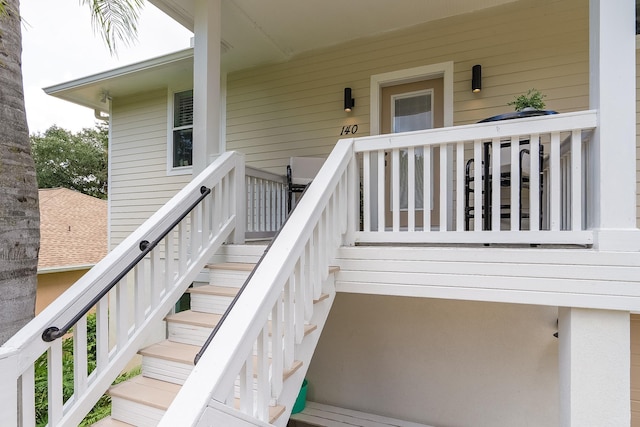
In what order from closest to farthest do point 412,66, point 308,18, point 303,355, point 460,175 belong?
point 303,355 < point 460,175 < point 308,18 < point 412,66

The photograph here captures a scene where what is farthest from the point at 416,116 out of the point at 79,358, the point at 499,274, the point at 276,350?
the point at 79,358

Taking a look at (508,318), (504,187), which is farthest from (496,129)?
(508,318)

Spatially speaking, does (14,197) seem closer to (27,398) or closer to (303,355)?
(27,398)

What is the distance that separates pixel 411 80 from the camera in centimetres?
441

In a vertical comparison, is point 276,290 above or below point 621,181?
below

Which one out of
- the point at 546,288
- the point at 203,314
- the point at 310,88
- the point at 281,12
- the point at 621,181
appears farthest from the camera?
the point at 310,88

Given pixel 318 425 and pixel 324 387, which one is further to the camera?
pixel 324 387

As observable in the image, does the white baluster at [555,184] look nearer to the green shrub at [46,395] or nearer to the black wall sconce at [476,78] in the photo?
the black wall sconce at [476,78]

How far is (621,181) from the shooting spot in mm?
1933

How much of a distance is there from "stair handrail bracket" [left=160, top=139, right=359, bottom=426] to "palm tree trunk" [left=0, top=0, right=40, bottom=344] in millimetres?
1518

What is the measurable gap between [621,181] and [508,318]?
6.50ft

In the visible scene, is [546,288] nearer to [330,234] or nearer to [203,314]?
[330,234]

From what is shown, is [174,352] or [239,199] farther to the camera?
[239,199]

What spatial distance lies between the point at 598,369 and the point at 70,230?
1359cm
